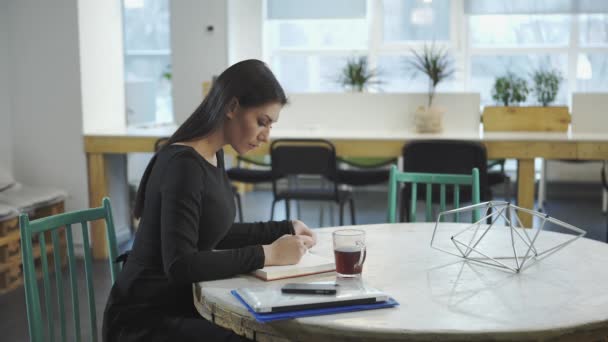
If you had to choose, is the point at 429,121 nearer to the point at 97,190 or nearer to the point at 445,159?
the point at 445,159

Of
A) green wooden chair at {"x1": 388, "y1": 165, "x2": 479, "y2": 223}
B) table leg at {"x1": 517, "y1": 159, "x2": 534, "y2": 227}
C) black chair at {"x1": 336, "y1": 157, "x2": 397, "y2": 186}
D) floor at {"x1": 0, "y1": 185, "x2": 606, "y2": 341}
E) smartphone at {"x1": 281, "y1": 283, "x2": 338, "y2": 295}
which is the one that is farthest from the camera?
black chair at {"x1": 336, "y1": 157, "x2": 397, "y2": 186}

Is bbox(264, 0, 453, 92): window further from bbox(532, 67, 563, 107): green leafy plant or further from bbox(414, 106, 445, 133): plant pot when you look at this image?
bbox(414, 106, 445, 133): plant pot

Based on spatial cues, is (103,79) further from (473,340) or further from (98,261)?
(473,340)

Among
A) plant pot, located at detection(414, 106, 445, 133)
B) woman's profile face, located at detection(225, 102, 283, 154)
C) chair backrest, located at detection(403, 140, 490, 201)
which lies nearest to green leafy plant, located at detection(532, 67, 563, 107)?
plant pot, located at detection(414, 106, 445, 133)

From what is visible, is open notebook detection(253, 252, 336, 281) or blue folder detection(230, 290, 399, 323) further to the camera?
open notebook detection(253, 252, 336, 281)

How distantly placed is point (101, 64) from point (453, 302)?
343 cm

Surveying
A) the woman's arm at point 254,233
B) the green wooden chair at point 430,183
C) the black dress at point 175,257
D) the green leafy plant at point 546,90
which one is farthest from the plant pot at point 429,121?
the black dress at point 175,257

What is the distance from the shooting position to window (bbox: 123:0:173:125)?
7297 mm

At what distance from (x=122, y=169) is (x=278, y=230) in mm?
2828

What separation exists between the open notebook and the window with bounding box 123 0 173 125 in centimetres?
586

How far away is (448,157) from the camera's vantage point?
3635mm

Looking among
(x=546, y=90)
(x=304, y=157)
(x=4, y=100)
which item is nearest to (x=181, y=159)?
(x=304, y=157)

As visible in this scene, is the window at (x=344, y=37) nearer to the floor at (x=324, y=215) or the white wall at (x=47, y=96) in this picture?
the floor at (x=324, y=215)

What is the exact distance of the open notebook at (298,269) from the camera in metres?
1.45
